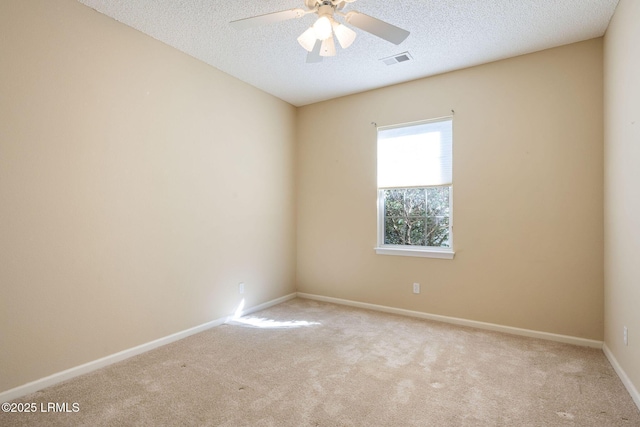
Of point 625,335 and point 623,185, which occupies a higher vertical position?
point 623,185

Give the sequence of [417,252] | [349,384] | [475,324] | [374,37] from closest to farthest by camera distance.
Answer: [349,384] → [374,37] → [475,324] → [417,252]

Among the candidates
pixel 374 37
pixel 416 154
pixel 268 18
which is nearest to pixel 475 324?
pixel 416 154

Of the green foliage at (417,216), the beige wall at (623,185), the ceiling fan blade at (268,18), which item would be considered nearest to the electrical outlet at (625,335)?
the beige wall at (623,185)

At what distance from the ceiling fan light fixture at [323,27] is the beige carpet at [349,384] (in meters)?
2.29

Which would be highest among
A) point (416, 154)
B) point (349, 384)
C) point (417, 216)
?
point (416, 154)

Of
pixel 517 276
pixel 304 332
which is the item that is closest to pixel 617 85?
pixel 517 276

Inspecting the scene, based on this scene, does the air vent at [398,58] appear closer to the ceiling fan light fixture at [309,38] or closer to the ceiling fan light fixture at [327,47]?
the ceiling fan light fixture at [327,47]

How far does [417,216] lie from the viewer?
4.00 m

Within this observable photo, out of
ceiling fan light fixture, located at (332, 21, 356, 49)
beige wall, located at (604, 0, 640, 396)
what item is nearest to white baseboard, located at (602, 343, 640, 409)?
beige wall, located at (604, 0, 640, 396)

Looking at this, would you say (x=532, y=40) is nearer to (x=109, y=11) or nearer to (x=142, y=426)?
(x=109, y=11)

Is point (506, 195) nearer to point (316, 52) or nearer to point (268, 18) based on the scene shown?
point (316, 52)

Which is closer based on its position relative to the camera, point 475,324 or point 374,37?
point 374,37

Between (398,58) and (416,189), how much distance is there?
1.46 m

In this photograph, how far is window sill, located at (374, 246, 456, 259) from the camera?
12.2 ft
